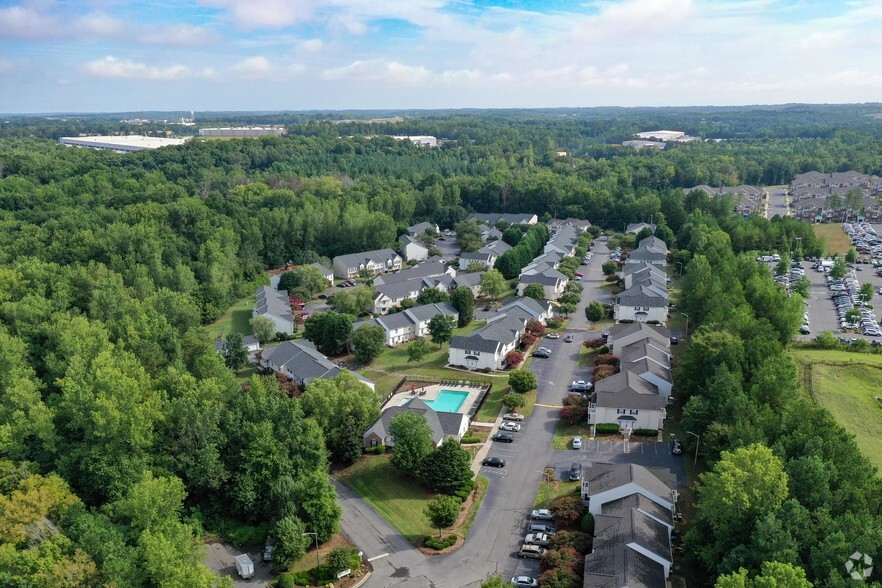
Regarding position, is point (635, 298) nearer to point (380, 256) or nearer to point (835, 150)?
point (380, 256)

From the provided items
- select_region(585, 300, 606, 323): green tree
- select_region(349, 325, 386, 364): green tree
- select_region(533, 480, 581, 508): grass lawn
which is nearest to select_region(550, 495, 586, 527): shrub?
select_region(533, 480, 581, 508): grass lawn

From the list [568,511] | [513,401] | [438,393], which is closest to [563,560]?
[568,511]

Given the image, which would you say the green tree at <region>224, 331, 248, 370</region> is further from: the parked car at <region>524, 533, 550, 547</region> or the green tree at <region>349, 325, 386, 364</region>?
the parked car at <region>524, 533, 550, 547</region>

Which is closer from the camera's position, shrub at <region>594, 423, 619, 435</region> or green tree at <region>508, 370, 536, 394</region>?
shrub at <region>594, 423, 619, 435</region>

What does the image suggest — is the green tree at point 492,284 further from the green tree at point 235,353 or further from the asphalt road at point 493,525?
the green tree at point 235,353

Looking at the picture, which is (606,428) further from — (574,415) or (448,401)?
(448,401)

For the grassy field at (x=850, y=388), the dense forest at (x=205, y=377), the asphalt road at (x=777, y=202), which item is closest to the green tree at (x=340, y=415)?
the dense forest at (x=205, y=377)
